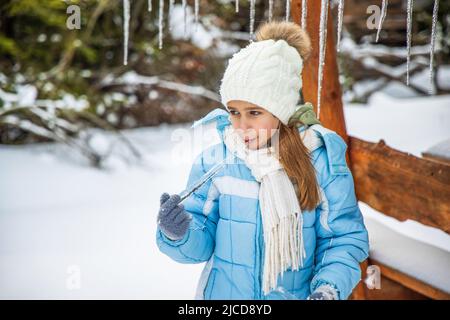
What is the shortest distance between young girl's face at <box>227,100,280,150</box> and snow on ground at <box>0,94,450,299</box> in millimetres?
858

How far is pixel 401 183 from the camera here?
104 inches

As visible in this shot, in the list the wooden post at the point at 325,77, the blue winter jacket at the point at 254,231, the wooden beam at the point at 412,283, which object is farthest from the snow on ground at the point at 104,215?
the blue winter jacket at the point at 254,231

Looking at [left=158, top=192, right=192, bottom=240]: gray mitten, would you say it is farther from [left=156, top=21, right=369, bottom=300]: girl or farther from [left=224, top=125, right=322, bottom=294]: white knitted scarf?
[left=224, top=125, right=322, bottom=294]: white knitted scarf

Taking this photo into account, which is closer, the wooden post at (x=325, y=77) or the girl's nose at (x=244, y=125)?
the girl's nose at (x=244, y=125)

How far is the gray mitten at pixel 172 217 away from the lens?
1.65m

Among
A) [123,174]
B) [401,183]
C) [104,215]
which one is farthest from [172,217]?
[123,174]

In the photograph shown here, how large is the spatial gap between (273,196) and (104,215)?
122 inches

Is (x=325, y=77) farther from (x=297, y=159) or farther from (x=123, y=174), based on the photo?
(x=123, y=174)

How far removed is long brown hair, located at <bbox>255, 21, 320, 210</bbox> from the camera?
179cm

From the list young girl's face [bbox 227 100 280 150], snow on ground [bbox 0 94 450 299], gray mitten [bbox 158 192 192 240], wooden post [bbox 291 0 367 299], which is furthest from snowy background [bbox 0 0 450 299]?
gray mitten [bbox 158 192 192 240]

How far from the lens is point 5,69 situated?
6035 millimetres

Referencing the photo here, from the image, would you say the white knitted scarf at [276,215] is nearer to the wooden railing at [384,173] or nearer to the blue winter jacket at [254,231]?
the blue winter jacket at [254,231]
